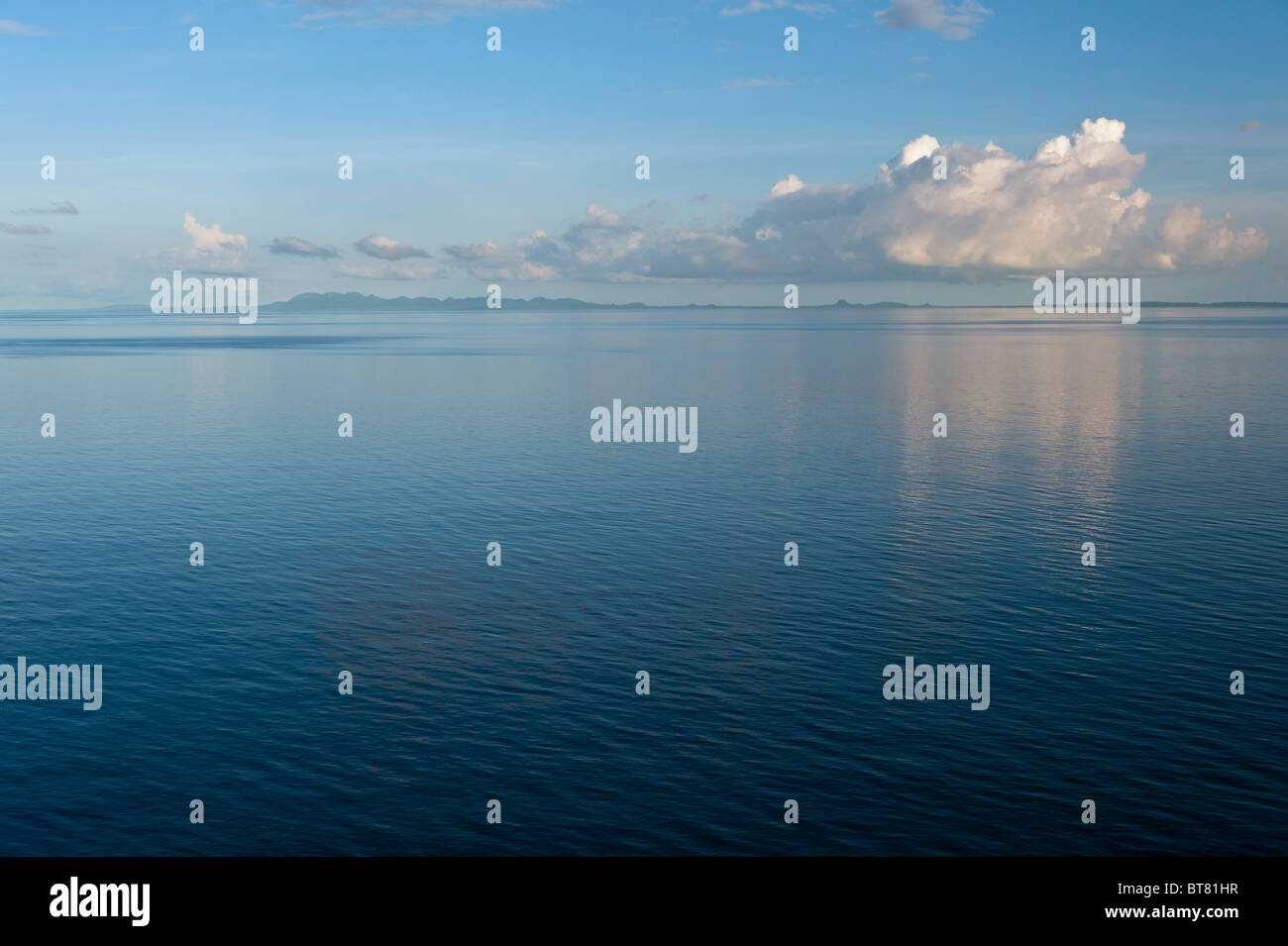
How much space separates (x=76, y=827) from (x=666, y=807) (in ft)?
92.4

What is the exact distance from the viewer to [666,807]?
175ft

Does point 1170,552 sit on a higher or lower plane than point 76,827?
higher

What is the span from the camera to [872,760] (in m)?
58.4

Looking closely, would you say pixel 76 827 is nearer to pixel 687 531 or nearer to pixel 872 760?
pixel 872 760

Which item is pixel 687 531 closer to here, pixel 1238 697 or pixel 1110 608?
pixel 1110 608
